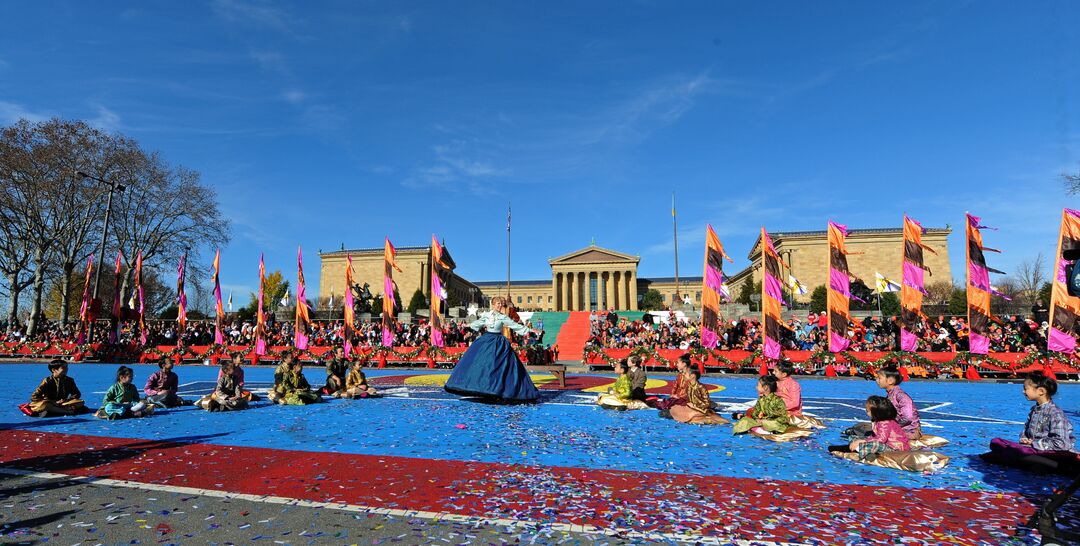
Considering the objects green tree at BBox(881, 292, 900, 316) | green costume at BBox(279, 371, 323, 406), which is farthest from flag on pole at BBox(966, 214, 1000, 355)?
green tree at BBox(881, 292, 900, 316)

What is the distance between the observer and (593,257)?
10100cm

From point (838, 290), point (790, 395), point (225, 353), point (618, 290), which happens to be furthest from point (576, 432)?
point (618, 290)

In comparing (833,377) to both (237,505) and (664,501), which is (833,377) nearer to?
(664,501)

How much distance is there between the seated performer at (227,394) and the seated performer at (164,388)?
723 millimetres

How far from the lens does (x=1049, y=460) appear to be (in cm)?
595

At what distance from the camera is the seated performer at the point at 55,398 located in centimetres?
980

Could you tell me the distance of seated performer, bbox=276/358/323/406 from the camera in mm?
11953

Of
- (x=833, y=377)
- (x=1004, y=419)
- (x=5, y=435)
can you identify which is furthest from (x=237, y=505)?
(x=833, y=377)

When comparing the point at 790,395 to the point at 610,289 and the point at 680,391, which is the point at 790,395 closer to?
the point at 680,391

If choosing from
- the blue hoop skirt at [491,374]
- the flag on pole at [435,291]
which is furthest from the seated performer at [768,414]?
the flag on pole at [435,291]

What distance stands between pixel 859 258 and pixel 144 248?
85.5m

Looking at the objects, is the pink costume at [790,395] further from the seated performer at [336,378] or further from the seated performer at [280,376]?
the seated performer at [280,376]

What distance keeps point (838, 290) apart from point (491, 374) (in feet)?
47.6

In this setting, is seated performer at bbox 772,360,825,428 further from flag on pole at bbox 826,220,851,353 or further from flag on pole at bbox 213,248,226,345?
flag on pole at bbox 213,248,226,345
